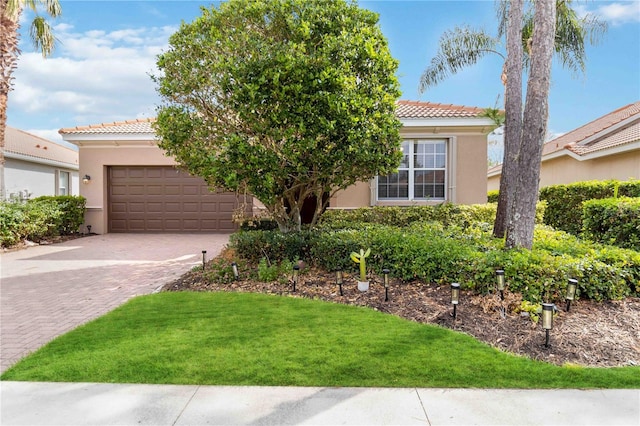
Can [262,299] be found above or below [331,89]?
below

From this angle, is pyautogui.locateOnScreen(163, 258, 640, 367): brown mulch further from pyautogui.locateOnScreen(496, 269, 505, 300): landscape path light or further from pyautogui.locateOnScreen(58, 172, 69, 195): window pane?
pyautogui.locateOnScreen(58, 172, 69, 195): window pane

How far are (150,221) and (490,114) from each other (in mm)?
11790

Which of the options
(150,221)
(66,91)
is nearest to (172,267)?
(150,221)

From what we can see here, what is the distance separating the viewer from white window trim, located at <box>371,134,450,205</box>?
39.5 ft

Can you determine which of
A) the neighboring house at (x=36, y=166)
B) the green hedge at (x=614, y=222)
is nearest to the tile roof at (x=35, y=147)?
the neighboring house at (x=36, y=166)

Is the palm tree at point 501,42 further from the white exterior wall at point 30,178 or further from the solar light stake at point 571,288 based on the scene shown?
the white exterior wall at point 30,178

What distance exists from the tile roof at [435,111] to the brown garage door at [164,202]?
22.2 feet

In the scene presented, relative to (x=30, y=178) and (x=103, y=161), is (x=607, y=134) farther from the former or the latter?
(x=30, y=178)

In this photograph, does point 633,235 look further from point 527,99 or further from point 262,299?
point 262,299

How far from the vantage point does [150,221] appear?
14.1 m

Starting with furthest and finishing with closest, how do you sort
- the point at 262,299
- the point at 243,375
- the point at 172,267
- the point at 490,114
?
the point at 490,114 < the point at 172,267 < the point at 262,299 < the point at 243,375

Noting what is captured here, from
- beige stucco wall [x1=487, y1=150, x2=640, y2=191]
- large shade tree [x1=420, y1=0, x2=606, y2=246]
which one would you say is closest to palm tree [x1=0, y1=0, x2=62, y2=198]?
large shade tree [x1=420, y1=0, x2=606, y2=246]

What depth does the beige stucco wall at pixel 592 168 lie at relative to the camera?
12398mm

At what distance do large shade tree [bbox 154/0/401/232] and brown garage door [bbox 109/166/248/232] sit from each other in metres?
7.15
